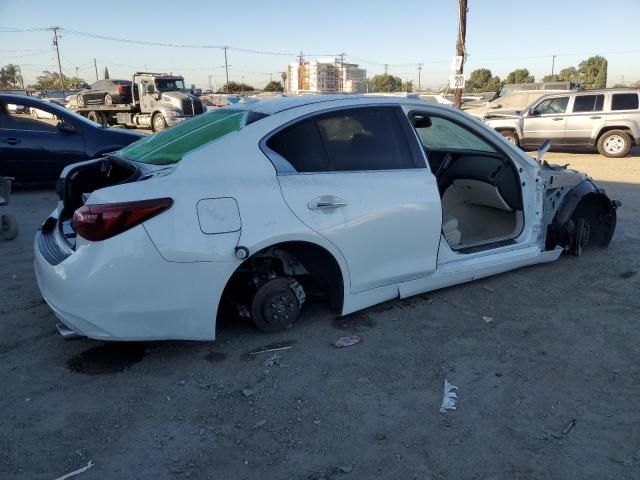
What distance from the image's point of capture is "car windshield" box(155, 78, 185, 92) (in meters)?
24.2

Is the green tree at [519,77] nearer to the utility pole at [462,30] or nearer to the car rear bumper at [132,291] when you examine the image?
the utility pole at [462,30]

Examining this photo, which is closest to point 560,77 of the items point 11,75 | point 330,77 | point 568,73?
point 568,73

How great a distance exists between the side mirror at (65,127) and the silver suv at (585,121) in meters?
11.0

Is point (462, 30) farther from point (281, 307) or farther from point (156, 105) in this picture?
point (281, 307)

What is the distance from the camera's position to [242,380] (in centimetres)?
305

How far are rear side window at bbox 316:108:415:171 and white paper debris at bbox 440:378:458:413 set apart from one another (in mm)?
1551

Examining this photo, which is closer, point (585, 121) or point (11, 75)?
point (585, 121)

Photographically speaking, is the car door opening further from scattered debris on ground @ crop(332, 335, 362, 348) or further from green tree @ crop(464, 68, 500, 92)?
green tree @ crop(464, 68, 500, 92)

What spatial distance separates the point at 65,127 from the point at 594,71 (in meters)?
77.8

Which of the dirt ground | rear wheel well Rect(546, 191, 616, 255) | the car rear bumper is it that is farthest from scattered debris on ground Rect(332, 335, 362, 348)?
rear wheel well Rect(546, 191, 616, 255)

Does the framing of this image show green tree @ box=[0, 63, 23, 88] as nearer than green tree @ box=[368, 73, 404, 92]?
No

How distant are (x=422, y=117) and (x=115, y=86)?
2710cm

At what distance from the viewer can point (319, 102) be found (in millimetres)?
3639

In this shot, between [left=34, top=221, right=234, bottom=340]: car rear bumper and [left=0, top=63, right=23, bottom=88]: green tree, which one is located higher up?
[left=0, top=63, right=23, bottom=88]: green tree
